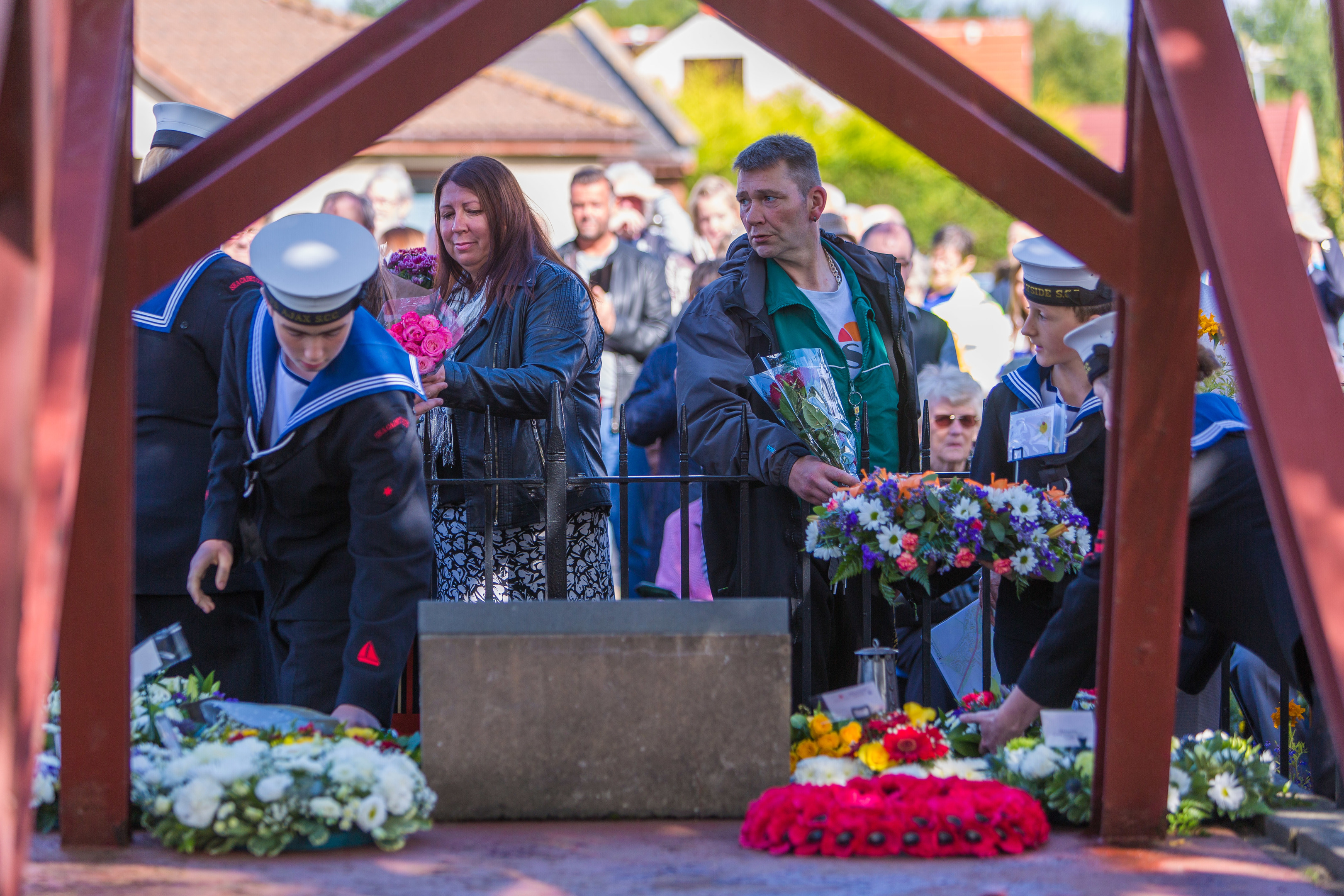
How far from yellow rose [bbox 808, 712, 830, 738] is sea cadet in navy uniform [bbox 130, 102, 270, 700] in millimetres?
1713

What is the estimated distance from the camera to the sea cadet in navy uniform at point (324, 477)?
143 inches

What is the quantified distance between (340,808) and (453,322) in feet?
7.35

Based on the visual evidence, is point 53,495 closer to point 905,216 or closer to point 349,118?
point 349,118

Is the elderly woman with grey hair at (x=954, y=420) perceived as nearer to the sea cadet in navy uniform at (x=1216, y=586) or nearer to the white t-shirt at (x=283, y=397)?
the sea cadet in navy uniform at (x=1216, y=586)

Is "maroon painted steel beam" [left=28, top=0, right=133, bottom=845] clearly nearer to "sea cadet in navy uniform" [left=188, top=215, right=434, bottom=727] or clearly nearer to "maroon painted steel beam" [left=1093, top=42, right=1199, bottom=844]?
"sea cadet in navy uniform" [left=188, top=215, right=434, bottom=727]

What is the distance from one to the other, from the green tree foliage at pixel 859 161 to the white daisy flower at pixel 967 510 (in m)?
33.6

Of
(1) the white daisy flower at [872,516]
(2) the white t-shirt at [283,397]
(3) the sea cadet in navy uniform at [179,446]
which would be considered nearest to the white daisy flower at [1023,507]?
(1) the white daisy flower at [872,516]

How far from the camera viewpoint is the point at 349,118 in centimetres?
324

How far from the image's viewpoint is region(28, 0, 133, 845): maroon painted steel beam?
8.09ft

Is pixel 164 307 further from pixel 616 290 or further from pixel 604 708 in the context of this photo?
pixel 616 290

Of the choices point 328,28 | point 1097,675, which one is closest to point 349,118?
point 1097,675

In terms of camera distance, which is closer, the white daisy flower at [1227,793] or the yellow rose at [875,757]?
the white daisy flower at [1227,793]

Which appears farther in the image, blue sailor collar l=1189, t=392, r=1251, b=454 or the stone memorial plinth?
blue sailor collar l=1189, t=392, r=1251, b=454

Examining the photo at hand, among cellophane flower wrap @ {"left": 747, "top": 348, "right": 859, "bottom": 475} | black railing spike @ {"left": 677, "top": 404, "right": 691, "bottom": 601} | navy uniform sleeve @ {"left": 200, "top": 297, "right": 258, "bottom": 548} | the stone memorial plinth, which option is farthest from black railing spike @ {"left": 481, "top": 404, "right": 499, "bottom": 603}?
the stone memorial plinth
